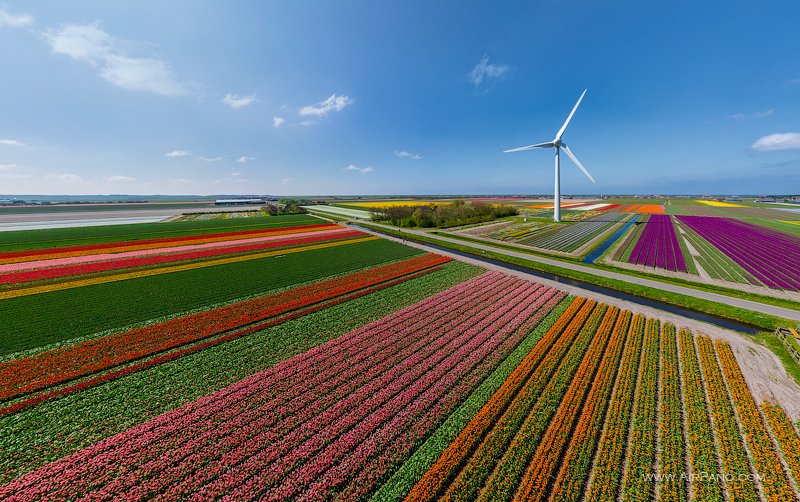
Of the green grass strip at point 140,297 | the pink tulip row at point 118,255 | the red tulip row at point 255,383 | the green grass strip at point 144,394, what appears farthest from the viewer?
the pink tulip row at point 118,255

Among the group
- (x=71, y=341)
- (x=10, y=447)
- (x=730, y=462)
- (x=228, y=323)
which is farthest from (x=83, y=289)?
(x=730, y=462)

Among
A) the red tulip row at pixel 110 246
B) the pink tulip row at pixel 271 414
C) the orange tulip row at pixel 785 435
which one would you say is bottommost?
the orange tulip row at pixel 785 435

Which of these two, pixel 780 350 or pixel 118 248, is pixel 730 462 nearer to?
pixel 780 350

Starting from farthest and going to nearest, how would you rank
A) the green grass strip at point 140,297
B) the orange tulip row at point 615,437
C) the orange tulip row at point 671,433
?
the green grass strip at point 140,297
the orange tulip row at point 671,433
the orange tulip row at point 615,437

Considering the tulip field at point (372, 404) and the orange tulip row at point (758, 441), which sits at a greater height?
the tulip field at point (372, 404)

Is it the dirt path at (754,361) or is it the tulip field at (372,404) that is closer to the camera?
the tulip field at (372,404)

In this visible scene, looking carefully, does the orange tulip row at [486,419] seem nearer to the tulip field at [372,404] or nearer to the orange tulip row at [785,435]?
the tulip field at [372,404]

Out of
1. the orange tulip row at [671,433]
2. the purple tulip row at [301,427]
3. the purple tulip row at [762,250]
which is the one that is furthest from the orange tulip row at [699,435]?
the purple tulip row at [762,250]
